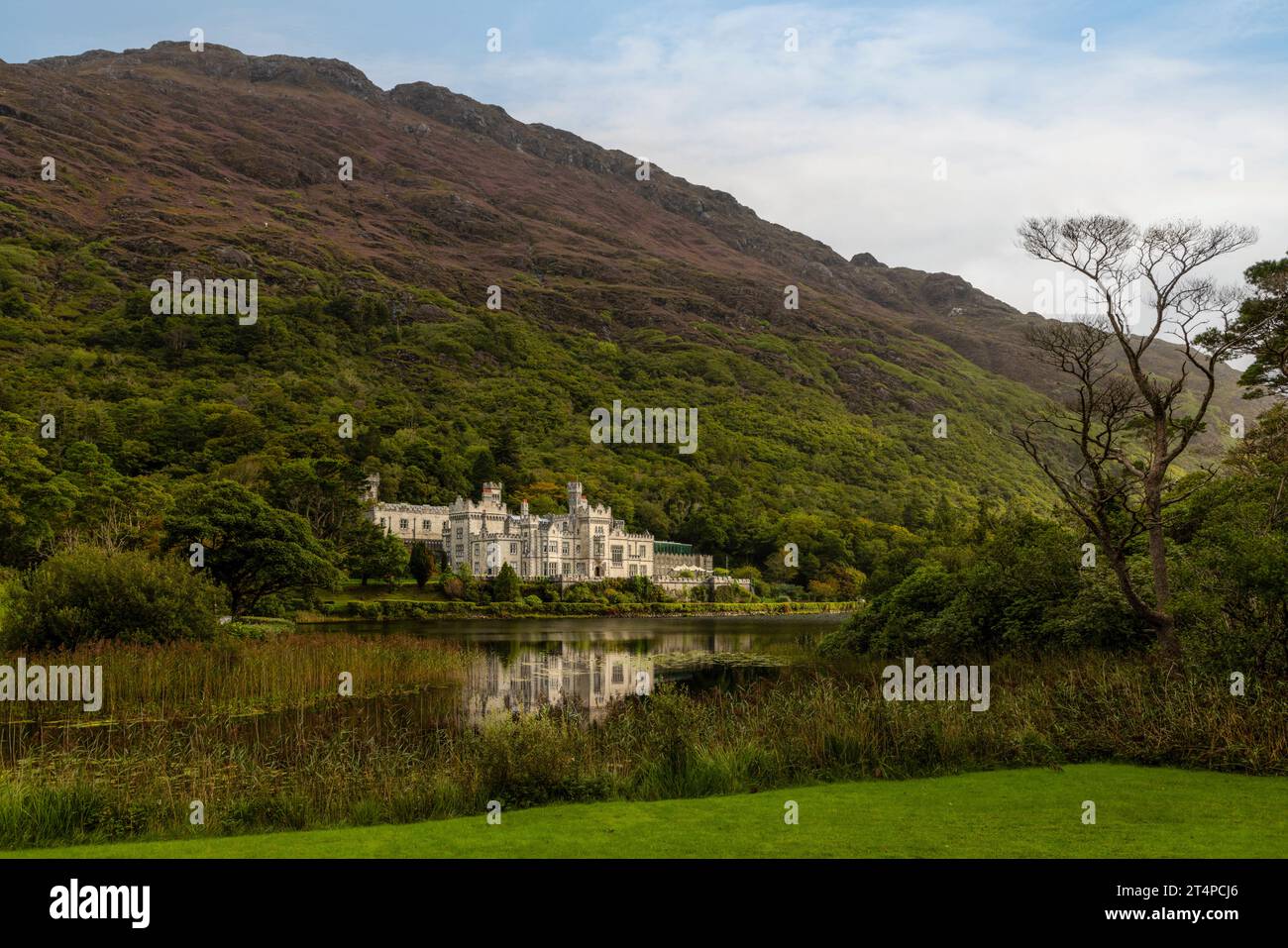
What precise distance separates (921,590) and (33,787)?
22901mm

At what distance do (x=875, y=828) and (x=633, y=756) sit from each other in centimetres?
539

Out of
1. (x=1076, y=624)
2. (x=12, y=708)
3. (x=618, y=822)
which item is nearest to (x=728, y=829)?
(x=618, y=822)

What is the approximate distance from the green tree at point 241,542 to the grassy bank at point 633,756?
23.6m

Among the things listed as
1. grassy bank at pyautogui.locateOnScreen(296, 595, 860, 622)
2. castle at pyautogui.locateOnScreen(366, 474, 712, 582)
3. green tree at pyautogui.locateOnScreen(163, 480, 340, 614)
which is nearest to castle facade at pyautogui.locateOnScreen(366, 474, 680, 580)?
castle at pyautogui.locateOnScreen(366, 474, 712, 582)

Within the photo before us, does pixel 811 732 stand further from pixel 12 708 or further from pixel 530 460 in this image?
pixel 530 460

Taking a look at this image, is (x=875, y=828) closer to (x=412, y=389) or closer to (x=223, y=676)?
(x=223, y=676)

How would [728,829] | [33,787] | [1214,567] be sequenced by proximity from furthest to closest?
[1214,567]
[33,787]
[728,829]

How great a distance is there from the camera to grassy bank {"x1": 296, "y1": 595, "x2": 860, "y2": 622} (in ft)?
192

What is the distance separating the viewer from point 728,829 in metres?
9.76

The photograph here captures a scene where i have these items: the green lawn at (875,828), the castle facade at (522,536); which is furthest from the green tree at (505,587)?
the green lawn at (875,828)

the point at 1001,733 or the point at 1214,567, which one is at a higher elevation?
the point at 1214,567

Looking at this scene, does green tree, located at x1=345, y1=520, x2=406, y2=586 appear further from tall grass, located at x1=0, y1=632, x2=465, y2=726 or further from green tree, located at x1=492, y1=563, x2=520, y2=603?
tall grass, located at x1=0, y1=632, x2=465, y2=726

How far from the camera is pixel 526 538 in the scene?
95.8m

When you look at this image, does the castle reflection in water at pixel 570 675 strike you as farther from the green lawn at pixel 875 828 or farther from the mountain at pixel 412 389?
the mountain at pixel 412 389
